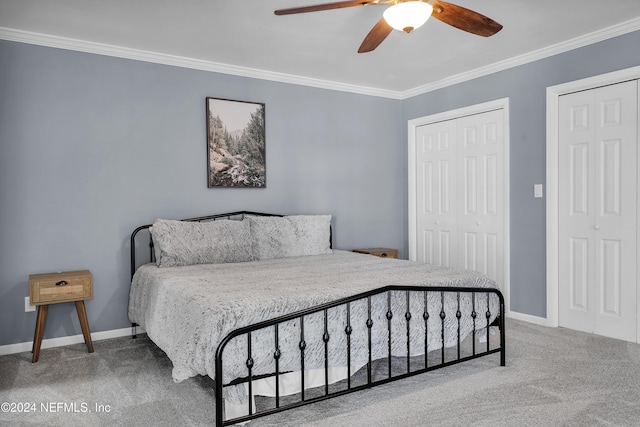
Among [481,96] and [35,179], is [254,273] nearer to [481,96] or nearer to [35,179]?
[35,179]

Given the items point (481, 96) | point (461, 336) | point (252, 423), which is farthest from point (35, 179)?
point (481, 96)

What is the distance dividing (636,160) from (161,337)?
371cm

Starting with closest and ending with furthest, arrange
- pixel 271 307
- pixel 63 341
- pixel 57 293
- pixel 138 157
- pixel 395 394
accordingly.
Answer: pixel 271 307
pixel 395 394
pixel 57 293
pixel 63 341
pixel 138 157

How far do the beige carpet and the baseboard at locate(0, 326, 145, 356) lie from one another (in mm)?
103

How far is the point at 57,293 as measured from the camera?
11.1 feet

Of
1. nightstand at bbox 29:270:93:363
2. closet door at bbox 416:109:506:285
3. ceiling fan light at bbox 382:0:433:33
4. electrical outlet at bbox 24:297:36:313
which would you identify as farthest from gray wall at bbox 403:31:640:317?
electrical outlet at bbox 24:297:36:313

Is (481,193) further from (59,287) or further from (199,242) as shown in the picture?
(59,287)

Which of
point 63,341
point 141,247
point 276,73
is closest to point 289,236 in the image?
point 141,247

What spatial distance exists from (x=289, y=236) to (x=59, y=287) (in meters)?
1.91

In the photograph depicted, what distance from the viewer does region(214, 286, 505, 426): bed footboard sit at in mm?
2275

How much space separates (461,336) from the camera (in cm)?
307

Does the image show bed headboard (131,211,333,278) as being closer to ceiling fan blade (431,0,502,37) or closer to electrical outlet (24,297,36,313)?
electrical outlet (24,297,36,313)

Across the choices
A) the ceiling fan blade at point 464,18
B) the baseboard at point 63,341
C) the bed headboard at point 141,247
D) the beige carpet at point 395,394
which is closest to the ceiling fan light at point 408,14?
the ceiling fan blade at point 464,18

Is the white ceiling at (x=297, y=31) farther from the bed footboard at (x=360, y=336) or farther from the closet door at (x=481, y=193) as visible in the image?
the bed footboard at (x=360, y=336)
